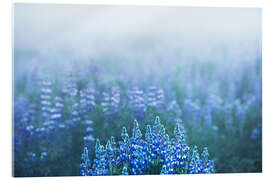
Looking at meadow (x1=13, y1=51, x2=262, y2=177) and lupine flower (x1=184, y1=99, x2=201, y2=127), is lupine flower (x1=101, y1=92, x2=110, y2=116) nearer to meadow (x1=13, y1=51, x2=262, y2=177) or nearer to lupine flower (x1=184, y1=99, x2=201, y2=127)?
meadow (x1=13, y1=51, x2=262, y2=177)

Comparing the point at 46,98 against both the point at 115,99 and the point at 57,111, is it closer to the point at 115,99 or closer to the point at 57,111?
the point at 57,111

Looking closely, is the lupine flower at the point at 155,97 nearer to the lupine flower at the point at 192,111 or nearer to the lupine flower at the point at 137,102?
the lupine flower at the point at 137,102

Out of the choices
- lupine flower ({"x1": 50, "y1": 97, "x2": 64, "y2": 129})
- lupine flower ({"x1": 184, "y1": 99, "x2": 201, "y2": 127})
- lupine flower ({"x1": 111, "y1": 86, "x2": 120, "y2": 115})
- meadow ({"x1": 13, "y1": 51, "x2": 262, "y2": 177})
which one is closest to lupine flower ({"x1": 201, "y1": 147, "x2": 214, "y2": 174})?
meadow ({"x1": 13, "y1": 51, "x2": 262, "y2": 177})

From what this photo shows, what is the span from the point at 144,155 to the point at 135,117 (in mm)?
389

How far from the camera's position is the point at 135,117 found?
3305 mm

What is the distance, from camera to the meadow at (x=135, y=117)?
3.16 meters

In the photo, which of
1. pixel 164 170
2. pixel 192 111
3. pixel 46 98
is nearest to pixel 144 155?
pixel 164 170

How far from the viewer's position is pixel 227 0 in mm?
3520

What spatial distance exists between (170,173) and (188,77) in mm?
993

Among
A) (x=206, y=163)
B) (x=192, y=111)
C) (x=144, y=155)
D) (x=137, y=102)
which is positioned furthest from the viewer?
(x=192, y=111)

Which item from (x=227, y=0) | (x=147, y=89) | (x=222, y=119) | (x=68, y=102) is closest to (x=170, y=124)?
(x=147, y=89)

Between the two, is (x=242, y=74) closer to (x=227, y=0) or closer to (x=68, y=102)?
(x=227, y=0)

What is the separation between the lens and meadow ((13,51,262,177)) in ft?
10.4

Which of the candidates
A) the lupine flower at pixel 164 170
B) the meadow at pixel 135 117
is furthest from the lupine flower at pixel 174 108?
→ the lupine flower at pixel 164 170
